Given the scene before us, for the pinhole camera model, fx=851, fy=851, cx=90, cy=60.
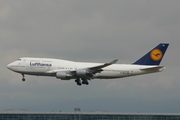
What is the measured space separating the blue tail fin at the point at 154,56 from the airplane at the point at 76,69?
1.54 m

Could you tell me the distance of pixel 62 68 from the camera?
157 meters

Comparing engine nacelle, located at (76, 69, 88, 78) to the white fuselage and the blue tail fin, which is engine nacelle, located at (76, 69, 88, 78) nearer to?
the white fuselage

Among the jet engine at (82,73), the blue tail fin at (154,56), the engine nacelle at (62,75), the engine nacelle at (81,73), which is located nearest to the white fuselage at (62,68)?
the engine nacelle at (62,75)

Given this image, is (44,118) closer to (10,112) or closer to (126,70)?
(10,112)

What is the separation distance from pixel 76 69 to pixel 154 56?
16.3m

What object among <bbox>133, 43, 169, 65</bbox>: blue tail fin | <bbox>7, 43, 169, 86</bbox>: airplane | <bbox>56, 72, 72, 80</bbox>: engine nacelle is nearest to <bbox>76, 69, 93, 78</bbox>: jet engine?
<bbox>7, 43, 169, 86</bbox>: airplane

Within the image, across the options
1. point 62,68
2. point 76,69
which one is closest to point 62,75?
point 62,68

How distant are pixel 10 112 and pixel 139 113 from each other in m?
25.6

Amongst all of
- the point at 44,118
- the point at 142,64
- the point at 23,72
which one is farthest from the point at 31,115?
A: the point at 142,64

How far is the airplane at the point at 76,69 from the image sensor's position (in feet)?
509

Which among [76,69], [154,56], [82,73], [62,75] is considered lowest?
[62,75]

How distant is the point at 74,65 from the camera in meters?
158

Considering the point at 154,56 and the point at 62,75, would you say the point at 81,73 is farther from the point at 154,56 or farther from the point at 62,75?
the point at 154,56

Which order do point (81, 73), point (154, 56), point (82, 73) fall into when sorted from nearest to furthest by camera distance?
point (82, 73)
point (81, 73)
point (154, 56)
